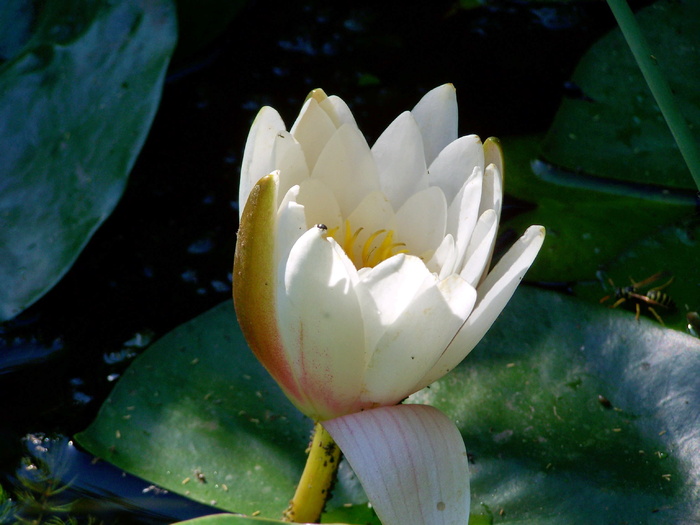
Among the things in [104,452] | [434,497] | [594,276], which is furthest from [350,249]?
[594,276]

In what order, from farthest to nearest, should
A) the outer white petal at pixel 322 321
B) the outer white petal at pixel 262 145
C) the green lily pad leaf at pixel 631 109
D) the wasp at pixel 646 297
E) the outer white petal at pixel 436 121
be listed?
1. the green lily pad leaf at pixel 631 109
2. the wasp at pixel 646 297
3. the outer white petal at pixel 436 121
4. the outer white petal at pixel 262 145
5. the outer white petal at pixel 322 321

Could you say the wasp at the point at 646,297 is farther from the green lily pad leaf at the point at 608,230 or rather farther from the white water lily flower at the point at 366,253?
the white water lily flower at the point at 366,253

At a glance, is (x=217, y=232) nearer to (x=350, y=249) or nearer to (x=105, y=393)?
(x=105, y=393)

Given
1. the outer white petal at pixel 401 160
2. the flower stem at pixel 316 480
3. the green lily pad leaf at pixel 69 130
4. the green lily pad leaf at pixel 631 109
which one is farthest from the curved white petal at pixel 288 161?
the green lily pad leaf at pixel 631 109

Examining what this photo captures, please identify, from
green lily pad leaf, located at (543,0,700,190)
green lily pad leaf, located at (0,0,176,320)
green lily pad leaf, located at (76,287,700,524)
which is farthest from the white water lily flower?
green lily pad leaf, located at (543,0,700,190)

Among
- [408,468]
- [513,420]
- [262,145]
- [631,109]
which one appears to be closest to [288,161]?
[262,145]

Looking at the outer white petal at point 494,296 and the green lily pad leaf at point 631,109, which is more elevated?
the outer white petal at point 494,296

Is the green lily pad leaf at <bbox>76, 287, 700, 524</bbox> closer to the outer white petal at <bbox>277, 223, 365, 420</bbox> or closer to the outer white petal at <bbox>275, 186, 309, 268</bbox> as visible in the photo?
the outer white petal at <bbox>277, 223, 365, 420</bbox>
